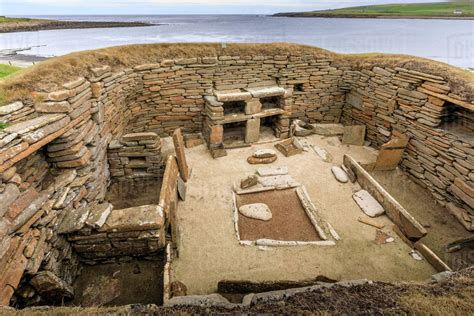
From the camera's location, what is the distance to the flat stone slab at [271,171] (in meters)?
8.01

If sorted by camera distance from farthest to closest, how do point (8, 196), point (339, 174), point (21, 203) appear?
point (339, 174) < point (21, 203) < point (8, 196)

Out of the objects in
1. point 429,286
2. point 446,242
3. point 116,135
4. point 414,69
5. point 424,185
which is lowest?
point 446,242

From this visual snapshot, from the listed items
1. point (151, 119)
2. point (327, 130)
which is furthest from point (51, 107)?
point (327, 130)

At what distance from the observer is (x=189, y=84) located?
948 cm

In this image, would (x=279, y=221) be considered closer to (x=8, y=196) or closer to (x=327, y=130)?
(x=8, y=196)

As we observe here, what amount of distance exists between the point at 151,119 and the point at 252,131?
12.0ft

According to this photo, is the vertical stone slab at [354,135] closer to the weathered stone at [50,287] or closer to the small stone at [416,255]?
the small stone at [416,255]

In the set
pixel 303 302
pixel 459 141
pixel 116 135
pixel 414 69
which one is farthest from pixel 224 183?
pixel 414 69

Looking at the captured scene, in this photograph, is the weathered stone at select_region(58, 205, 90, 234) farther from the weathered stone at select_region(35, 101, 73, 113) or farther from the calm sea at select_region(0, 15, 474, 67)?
the calm sea at select_region(0, 15, 474, 67)

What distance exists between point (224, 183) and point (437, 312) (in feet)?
18.5

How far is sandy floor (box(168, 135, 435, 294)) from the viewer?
16.7 ft

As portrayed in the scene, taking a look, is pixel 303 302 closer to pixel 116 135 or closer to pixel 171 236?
pixel 171 236

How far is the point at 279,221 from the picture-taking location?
21.0 feet

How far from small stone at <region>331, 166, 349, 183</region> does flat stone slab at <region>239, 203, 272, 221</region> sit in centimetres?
256
